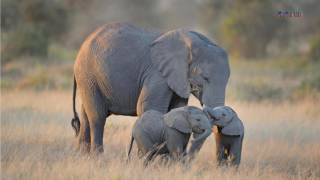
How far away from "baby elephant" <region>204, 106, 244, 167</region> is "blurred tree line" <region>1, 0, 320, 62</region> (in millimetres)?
6645

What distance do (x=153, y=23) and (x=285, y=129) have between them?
37534 mm

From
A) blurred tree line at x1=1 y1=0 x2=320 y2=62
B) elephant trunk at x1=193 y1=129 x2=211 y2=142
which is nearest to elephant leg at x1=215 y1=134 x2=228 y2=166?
elephant trunk at x1=193 y1=129 x2=211 y2=142

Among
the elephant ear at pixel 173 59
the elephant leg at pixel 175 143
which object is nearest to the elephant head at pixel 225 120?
the elephant leg at pixel 175 143

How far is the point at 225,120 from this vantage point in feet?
31.4

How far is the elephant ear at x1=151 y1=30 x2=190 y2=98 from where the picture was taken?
33.6ft

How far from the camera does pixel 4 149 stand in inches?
406

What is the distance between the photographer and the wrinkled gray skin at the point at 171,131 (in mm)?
9352

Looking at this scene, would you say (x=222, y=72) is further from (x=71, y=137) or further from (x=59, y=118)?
(x=59, y=118)

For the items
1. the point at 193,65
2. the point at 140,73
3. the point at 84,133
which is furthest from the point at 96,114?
the point at 193,65

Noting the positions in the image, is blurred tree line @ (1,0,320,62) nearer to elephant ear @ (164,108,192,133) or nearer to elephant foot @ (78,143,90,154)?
elephant foot @ (78,143,90,154)

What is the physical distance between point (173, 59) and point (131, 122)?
381 centimetres

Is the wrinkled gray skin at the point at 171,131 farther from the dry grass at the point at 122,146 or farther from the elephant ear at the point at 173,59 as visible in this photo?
the elephant ear at the point at 173,59

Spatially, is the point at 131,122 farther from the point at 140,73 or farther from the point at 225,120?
the point at 225,120

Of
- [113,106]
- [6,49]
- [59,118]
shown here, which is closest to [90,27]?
[6,49]
